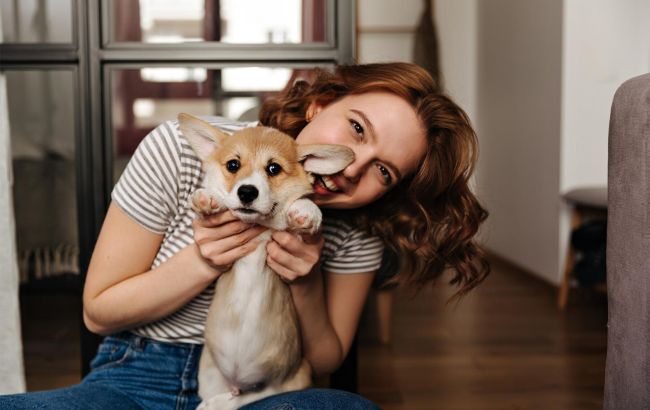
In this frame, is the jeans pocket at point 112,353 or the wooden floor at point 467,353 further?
the wooden floor at point 467,353

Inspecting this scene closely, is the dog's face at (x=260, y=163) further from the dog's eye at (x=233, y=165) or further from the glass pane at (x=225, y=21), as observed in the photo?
the glass pane at (x=225, y=21)

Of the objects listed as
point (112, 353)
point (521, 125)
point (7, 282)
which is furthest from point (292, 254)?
point (521, 125)

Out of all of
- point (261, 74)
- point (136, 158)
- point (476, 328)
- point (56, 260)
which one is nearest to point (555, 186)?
point (476, 328)

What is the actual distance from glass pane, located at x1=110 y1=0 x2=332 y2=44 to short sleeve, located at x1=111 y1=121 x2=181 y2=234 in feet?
1.62

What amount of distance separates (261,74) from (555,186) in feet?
8.12

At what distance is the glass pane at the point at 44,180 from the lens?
2.00 m

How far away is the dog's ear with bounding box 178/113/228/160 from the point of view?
3.97ft

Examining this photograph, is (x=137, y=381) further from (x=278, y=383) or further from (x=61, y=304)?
(x=61, y=304)

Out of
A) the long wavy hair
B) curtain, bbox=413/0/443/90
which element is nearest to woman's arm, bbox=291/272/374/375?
the long wavy hair

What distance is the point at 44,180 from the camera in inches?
80.9

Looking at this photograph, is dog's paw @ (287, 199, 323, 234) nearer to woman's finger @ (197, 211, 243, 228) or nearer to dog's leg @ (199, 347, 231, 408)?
woman's finger @ (197, 211, 243, 228)

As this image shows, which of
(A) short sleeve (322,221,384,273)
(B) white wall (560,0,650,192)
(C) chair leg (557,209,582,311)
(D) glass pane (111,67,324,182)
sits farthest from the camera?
(B) white wall (560,0,650,192)

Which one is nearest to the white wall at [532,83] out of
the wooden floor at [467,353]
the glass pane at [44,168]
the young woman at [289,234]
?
the wooden floor at [467,353]

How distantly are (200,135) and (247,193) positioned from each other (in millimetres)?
211
